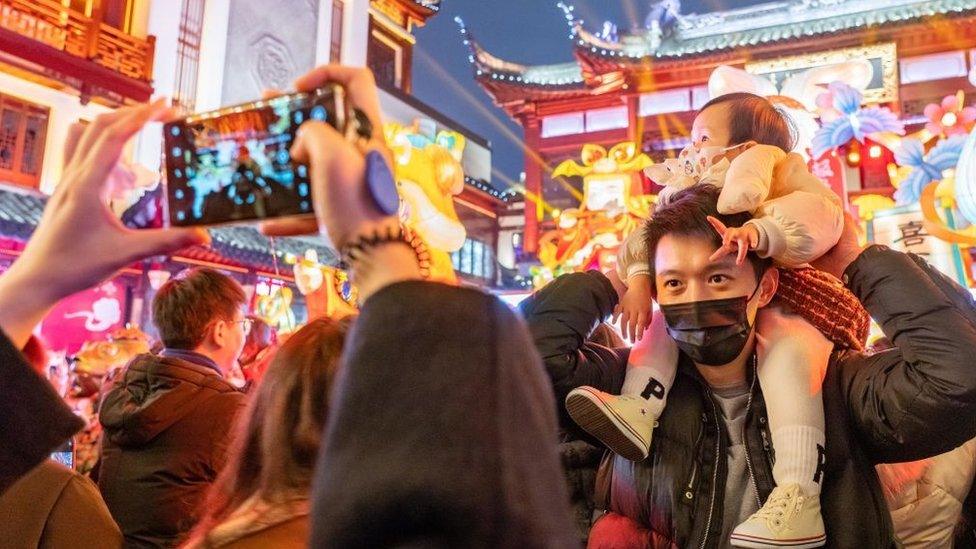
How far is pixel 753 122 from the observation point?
2.40 metres

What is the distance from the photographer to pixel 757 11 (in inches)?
757

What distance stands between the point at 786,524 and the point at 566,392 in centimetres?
58

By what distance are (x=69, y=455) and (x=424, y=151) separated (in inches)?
128

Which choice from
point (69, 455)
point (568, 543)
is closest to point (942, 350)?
point (568, 543)

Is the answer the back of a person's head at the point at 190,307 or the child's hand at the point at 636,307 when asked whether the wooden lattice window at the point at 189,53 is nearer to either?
the back of a person's head at the point at 190,307

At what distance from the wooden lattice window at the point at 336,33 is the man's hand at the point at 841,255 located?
16109 millimetres

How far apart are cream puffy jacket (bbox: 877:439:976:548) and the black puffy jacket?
2.36ft

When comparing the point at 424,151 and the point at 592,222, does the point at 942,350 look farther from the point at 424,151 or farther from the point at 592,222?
the point at 592,222

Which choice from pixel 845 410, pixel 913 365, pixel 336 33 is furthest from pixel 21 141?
pixel 913 365

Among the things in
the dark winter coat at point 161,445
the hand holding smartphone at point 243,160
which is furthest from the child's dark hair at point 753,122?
the dark winter coat at point 161,445

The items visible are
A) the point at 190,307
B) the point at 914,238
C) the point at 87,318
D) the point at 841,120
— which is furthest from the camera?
the point at 87,318

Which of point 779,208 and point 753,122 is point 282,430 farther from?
point 753,122

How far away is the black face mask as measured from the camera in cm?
175

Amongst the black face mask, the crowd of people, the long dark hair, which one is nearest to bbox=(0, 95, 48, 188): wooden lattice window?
the crowd of people
